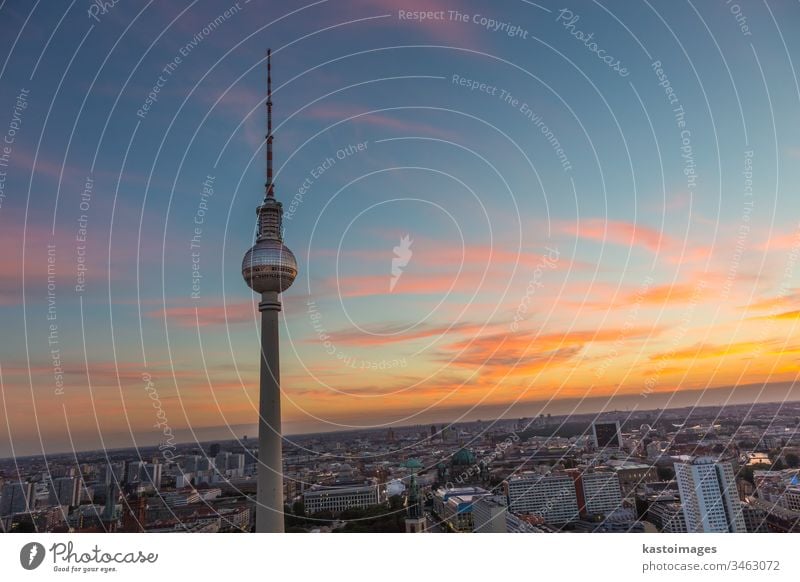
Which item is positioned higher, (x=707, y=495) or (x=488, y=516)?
(x=488, y=516)

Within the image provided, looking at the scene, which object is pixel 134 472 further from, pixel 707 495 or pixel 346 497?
pixel 707 495

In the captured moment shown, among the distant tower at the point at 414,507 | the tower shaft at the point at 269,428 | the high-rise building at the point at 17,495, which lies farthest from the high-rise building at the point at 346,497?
the high-rise building at the point at 17,495

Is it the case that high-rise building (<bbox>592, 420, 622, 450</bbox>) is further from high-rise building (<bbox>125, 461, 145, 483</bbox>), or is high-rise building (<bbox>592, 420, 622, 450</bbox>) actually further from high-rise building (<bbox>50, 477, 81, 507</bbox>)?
high-rise building (<bbox>50, 477, 81, 507</bbox>)

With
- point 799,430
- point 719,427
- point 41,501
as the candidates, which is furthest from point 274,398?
point 799,430

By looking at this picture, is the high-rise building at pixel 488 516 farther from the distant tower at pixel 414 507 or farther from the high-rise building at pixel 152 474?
the high-rise building at pixel 152 474

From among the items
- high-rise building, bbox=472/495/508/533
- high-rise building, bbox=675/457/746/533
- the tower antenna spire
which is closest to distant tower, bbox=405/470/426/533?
high-rise building, bbox=472/495/508/533

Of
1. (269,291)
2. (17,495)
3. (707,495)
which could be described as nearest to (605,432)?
(707,495)
